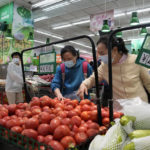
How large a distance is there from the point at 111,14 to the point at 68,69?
5.76 metres

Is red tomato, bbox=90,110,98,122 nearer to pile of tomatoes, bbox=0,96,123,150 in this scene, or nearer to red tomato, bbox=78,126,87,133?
pile of tomatoes, bbox=0,96,123,150

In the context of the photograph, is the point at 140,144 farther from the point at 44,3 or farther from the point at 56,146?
the point at 44,3

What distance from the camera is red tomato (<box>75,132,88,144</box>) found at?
3.40 ft

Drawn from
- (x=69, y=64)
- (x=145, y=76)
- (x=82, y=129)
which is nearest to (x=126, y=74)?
(x=145, y=76)

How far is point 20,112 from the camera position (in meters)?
1.50

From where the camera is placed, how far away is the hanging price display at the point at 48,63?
194 cm

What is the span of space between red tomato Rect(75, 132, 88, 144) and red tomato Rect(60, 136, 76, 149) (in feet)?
0.12

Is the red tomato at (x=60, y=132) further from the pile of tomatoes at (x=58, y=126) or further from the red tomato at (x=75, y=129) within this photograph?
the red tomato at (x=75, y=129)

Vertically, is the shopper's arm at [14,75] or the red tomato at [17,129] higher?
the shopper's arm at [14,75]

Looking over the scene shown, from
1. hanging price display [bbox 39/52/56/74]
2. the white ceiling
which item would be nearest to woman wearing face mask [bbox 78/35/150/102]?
hanging price display [bbox 39/52/56/74]

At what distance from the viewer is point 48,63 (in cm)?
198

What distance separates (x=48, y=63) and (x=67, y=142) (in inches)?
45.4

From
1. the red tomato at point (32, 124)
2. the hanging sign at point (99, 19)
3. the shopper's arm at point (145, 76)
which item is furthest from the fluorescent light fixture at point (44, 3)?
the red tomato at point (32, 124)

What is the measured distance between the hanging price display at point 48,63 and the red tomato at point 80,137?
99 cm
